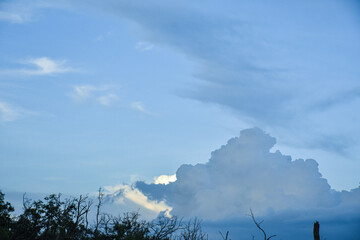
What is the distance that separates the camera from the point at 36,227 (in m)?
47.3

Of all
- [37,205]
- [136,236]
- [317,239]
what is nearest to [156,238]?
[136,236]

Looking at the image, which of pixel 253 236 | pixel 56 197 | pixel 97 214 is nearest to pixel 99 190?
pixel 97 214

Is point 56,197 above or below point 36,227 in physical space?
above

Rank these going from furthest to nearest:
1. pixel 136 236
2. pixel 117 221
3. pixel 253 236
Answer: pixel 117 221, pixel 136 236, pixel 253 236

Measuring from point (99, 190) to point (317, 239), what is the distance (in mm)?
30093

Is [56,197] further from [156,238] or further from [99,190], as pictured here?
[156,238]

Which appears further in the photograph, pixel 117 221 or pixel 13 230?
pixel 117 221

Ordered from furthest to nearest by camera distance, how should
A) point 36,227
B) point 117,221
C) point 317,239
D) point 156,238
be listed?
point 117,221
point 36,227
point 156,238
point 317,239

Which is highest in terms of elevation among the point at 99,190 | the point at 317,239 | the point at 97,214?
the point at 99,190

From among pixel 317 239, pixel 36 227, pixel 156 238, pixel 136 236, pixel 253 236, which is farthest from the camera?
pixel 36 227

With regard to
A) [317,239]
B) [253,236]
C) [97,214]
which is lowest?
[317,239]

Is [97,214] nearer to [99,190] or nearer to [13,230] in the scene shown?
[99,190]

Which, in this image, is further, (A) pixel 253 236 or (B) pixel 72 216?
(B) pixel 72 216

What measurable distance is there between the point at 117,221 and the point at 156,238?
8.06 metres
